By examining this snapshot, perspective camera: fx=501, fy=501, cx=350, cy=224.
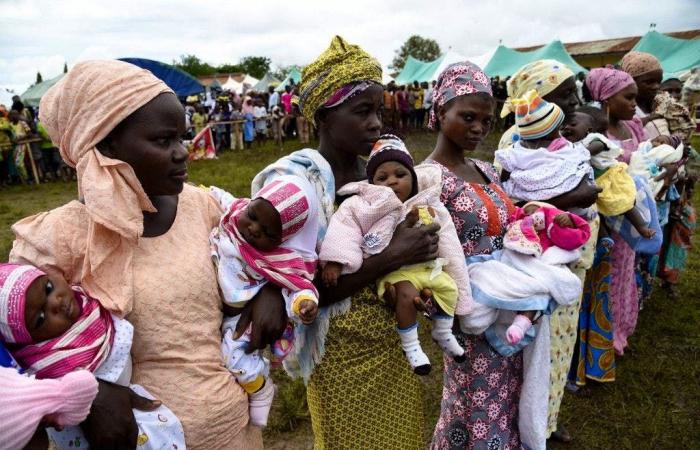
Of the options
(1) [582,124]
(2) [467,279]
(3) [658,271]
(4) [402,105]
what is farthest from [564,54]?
(2) [467,279]

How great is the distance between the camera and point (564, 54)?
17.7 m

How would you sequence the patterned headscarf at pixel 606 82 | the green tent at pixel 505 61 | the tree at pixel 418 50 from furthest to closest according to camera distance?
the tree at pixel 418 50 → the green tent at pixel 505 61 → the patterned headscarf at pixel 606 82

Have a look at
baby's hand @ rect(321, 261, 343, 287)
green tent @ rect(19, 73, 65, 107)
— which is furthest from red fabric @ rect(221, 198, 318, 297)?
green tent @ rect(19, 73, 65, 107)

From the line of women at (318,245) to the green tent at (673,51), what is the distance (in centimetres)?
1605

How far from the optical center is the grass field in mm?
3033

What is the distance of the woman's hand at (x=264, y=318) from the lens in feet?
5.12

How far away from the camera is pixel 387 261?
1793mm

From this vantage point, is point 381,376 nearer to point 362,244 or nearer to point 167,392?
point 362,244

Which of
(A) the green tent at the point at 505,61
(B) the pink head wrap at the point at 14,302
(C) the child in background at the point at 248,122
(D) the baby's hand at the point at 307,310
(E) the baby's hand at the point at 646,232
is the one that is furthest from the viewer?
(A) the green tent at the point at 505,61

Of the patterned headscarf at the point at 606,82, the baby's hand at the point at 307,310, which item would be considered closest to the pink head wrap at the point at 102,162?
the baby's hand at the point at 307,310

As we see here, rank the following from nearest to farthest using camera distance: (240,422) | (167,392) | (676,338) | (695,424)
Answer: (167,392) < (240,422) < (695,424) < (676,338)

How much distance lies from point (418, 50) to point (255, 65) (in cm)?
2222

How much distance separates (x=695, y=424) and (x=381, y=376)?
245 cm

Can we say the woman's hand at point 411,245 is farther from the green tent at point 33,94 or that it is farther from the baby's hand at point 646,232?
the green tent at point 33,94
